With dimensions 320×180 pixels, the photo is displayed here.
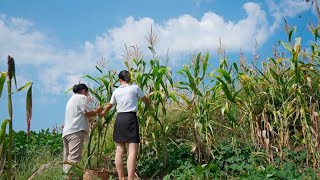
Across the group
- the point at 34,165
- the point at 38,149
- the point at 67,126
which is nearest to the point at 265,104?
the point at 67,126

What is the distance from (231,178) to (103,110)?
2.03 m

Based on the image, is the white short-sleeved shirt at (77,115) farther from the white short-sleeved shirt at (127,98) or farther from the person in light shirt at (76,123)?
the white short-sleeved shirt at (127,98)

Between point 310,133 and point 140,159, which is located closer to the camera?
point 310,133

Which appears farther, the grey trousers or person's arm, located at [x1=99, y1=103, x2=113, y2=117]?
the grey trousers

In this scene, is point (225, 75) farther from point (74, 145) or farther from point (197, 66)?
point (74, 145)

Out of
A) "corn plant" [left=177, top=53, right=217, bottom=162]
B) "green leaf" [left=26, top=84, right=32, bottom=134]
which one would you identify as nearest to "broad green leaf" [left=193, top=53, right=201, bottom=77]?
"corn plant" [left=177, top=53, right=217, bottom=162]

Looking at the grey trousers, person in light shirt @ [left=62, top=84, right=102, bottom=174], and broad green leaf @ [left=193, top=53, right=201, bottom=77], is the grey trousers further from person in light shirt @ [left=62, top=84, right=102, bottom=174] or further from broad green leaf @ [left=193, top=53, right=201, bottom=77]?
broad green leaf @ [left=193, top=53, right=201, bottom=77]

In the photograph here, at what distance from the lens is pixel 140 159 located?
6.33 meters

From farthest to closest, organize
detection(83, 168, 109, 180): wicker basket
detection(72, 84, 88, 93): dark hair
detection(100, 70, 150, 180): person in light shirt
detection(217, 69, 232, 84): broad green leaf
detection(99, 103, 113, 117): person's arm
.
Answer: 1. detection(72, 84, 88, 93): dark hair
2. detection(99, 103, 113, 117): person's arm
3. detection(217, 69, 232, 84): broad green leaf
4. detection(100, 70, 150, 180): person in light shirt
5. detection(83, 168, 109, 180): wicker basket

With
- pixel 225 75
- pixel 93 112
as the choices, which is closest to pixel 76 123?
pixel 93 112

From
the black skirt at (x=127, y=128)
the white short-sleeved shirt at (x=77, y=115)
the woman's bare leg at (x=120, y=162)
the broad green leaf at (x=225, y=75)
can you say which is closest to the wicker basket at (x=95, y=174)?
the woman's bare leg at (x=120, y=162)

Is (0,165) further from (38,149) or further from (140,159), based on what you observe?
(38,149)

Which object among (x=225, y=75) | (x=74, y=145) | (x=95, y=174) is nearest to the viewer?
(x=95, y=174)

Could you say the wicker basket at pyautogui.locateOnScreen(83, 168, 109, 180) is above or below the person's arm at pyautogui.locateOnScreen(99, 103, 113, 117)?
below
